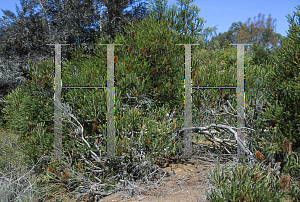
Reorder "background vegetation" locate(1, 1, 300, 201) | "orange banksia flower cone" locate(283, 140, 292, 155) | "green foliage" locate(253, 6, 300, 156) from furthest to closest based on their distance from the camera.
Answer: "background vegetation" locate(1, 1, 300, 201), "green foliage" locate(253, 6, 300, 156), "orange banksia flower cone" locate(283, 140, 292, 155)

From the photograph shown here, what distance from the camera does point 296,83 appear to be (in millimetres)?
2412

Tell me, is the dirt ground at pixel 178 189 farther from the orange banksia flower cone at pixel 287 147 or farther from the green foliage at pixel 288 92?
the green foliage at pixel 288 92

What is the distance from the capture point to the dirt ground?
2.95 meters

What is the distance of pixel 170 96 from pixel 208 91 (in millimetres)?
761

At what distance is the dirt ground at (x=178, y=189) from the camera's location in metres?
2.95

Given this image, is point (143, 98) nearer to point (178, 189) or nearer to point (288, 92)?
point (178, 189)

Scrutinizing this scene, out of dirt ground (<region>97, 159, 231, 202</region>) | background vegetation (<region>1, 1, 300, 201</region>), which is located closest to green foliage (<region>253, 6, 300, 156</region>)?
background vegetation (<region>1, 1, 300, 201</region>)

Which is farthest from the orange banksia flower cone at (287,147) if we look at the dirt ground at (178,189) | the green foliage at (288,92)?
the dirt ground at (178,189)

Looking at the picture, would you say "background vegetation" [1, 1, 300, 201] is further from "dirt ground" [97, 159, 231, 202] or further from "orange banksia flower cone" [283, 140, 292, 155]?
"dirt ground" [97, 159, 231, 202]

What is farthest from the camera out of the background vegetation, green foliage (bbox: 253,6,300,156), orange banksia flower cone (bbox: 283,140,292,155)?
the background vegetation

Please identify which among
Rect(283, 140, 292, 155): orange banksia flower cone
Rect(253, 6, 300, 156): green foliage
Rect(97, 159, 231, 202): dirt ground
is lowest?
Rect(97, 159, 231, 202): dirt ground

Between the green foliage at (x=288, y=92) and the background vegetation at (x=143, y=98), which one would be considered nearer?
the green foliage at (x=288, y=92)

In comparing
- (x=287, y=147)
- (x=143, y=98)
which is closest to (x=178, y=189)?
(x=287, y=147)

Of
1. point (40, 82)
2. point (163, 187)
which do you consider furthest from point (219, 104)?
point (40, 82)
